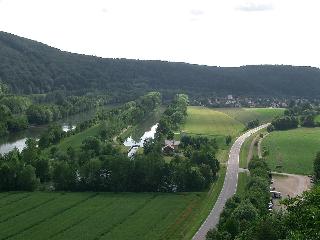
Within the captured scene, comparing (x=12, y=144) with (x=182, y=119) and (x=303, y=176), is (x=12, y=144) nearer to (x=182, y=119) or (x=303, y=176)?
(x=182, y=119)

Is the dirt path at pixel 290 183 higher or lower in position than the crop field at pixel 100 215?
higher

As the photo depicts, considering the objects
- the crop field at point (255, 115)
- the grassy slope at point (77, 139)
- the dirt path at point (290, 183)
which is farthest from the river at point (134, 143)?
the crop field at point (255, 115)

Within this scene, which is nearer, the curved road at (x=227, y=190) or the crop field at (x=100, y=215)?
the crop field at (x=100, y=215)

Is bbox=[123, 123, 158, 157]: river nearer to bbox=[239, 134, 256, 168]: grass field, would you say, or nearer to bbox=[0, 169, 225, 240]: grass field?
bbox=[239, 134, 256, 168]: grass field

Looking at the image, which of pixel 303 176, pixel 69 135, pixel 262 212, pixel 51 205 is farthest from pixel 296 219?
pixel 69 135

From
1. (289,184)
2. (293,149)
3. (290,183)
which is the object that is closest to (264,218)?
(289,184)

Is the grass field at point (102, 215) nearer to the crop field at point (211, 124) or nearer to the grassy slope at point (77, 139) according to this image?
the grassy slope at point (77, 139)

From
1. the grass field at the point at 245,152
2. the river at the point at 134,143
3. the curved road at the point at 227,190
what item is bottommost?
the river at the point at 134,143

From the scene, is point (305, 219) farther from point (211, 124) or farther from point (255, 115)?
point (255, 115)

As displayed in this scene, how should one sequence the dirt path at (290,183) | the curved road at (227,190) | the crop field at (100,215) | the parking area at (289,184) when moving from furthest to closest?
the dirt path at (290,183) < the parking area at (289,184) < the curved road at (227,190) < the crop field at (100,215)
